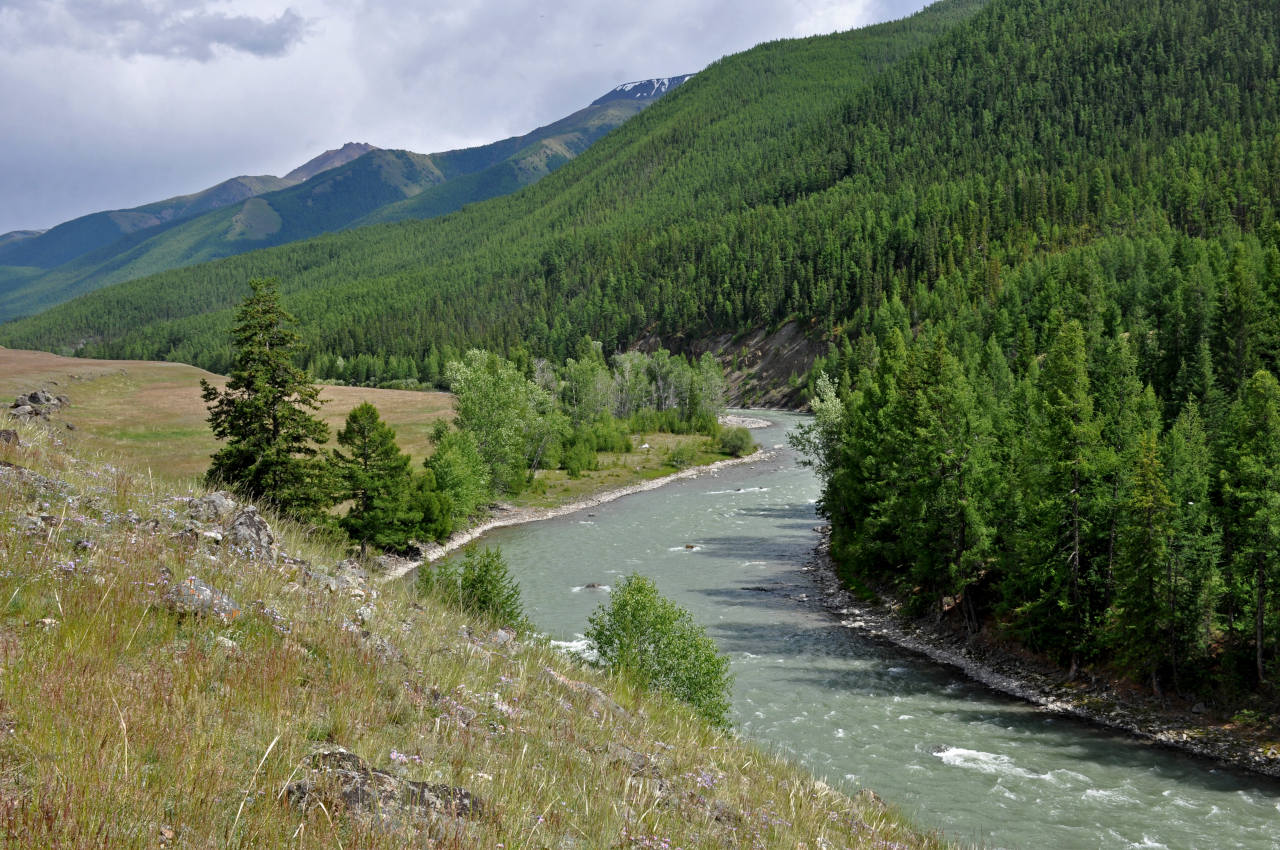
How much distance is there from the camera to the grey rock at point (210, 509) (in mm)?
13334

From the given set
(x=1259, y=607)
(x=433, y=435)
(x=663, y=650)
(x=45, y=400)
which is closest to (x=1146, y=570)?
(x=1259, y=607)

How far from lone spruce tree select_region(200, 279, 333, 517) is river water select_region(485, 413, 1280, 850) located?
15.3 m

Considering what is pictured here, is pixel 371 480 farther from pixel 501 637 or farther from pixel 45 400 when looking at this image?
pixel 45 400

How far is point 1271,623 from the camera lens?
102ft

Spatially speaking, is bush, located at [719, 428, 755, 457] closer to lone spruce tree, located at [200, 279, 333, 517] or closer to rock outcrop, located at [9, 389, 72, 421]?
rock outcrop, located at [9, 389, 72, 421]

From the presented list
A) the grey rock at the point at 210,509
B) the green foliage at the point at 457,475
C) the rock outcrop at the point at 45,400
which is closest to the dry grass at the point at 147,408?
the rock outcrop at the point at 45,400

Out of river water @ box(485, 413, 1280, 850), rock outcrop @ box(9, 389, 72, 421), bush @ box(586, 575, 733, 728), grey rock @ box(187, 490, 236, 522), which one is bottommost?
river water @ box(485, 413, 1280, 850)

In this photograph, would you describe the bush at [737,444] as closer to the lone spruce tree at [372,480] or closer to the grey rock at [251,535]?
the lone spruce tree at [372,480]

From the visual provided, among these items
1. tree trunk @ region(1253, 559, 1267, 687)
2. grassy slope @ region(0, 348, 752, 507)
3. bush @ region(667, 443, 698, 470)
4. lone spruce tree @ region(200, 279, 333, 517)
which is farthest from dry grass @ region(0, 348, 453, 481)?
tree trunk @ region(1253, 559, 1267, 687)

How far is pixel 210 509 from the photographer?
45.0 feet

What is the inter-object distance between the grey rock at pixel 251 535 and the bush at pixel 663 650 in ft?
39.3

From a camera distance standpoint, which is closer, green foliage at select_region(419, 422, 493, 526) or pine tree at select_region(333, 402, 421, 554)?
pine tree at select_region(333, 402, 421, 554)

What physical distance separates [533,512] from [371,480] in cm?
2510

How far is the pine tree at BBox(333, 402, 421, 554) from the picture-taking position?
55344mm
